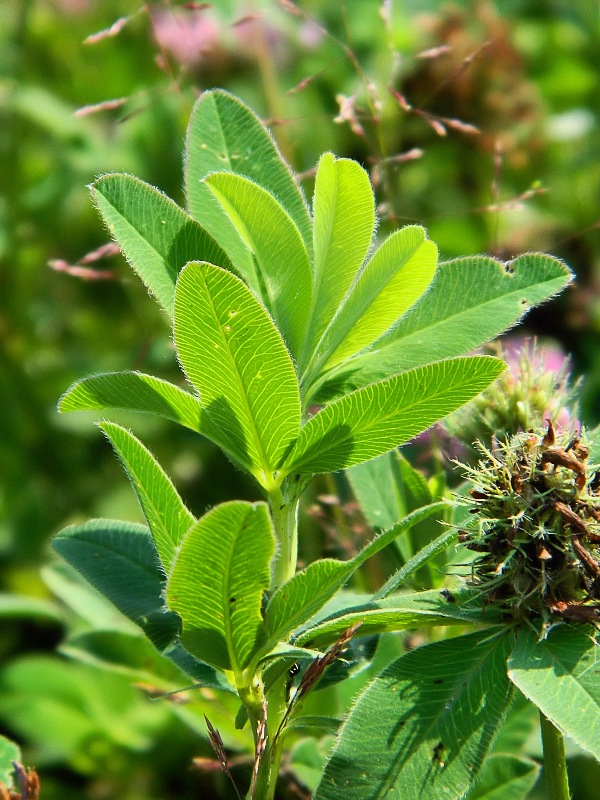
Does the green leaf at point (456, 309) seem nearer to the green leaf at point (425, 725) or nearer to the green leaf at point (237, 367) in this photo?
the green leaf at point (237, 367)

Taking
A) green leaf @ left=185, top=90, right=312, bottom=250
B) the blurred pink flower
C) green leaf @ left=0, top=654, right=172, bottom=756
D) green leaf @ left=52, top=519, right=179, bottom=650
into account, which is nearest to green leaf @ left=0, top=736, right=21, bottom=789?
green leaf @ left=52, top=519, right=179, bottom=650

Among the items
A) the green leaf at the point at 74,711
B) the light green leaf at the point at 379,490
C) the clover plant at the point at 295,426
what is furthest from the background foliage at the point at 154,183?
the clover plant at the point at 295,426

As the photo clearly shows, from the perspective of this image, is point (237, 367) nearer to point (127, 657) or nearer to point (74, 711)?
point (127, 657)

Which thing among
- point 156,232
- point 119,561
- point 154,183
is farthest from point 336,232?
point 154,183

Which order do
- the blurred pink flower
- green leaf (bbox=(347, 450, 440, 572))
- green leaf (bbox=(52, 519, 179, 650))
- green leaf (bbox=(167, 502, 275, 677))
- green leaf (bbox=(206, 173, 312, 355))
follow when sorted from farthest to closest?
the blurred pink flower, green leaf (bbox=(347, 450, 440, 572)), green leaf (bbox=(52, 519, 179, 650)), green leaf (bbox=(206, 173, 312, 355)), green leaf (bbox=(167, 502, 275, 677))

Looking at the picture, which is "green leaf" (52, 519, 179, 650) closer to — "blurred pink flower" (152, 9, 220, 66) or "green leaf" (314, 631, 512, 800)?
"green leaf" (314, 631, 512, 800)

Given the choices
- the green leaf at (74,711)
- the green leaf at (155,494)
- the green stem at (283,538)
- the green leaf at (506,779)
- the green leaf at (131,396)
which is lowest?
the green leaf at (74,711)
